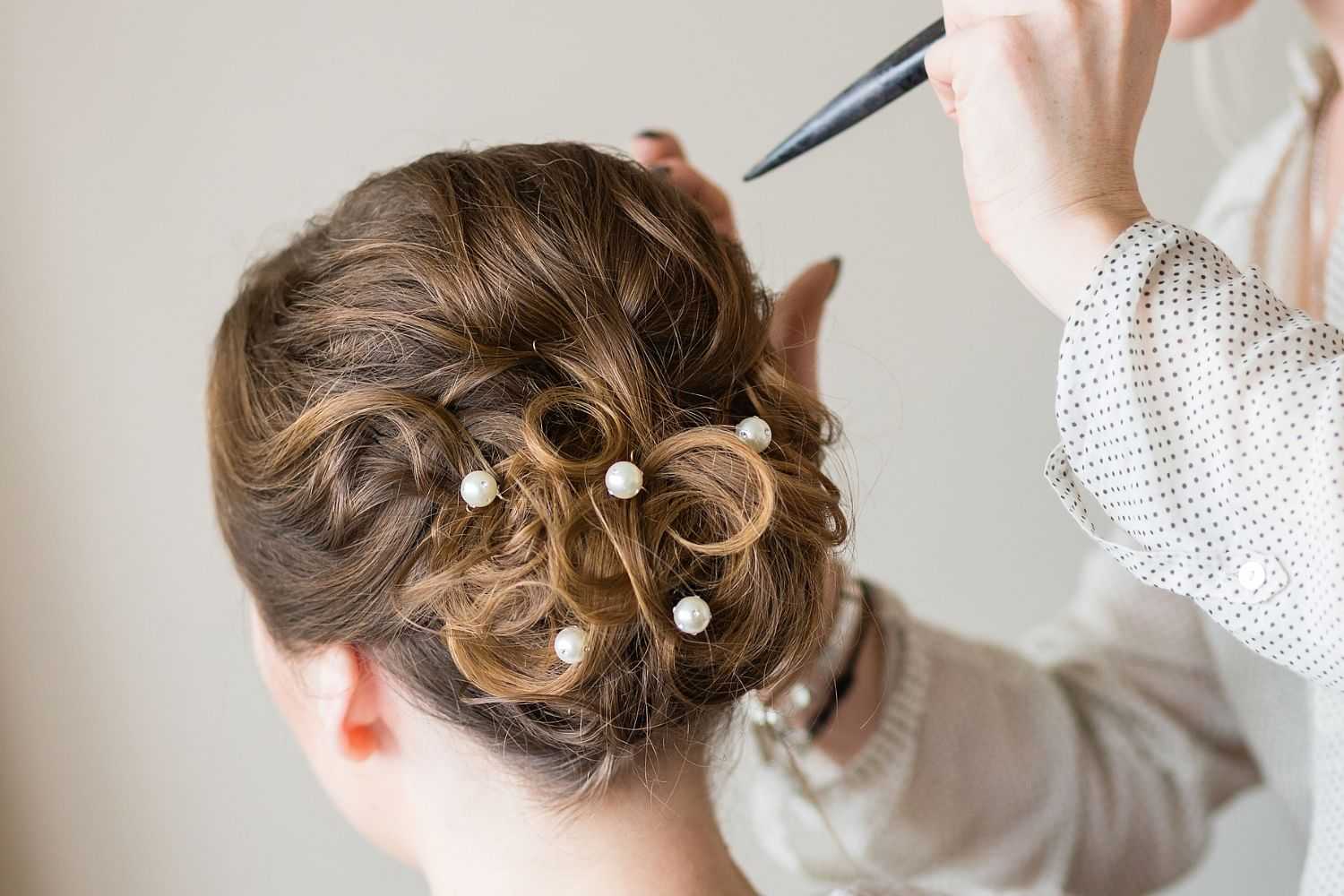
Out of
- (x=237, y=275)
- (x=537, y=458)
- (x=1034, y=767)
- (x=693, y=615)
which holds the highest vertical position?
(x=237, y=275)

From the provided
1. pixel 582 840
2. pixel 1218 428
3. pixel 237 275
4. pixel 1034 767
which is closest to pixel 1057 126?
pixel 1218 428

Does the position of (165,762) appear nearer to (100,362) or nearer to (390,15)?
(100,362)

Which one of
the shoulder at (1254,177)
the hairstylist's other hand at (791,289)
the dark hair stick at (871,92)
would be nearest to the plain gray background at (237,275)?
the shoulder at (1254,177)

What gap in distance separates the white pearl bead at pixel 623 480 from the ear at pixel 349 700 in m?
0.21

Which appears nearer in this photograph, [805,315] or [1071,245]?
[1071,245]

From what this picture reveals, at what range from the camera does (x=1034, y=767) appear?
3.50 ft

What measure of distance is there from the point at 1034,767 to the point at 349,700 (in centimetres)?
66

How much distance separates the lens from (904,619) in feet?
3.37

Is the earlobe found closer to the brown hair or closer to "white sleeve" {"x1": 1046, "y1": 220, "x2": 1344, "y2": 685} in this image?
the brown hair

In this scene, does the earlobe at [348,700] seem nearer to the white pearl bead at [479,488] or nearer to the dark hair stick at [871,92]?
the white pearl bead at [479,488]

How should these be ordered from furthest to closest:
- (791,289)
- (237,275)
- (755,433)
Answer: (237,275) → (791,289) → (755,433)

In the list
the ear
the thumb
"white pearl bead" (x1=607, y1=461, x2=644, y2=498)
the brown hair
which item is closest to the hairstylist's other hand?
the thumb

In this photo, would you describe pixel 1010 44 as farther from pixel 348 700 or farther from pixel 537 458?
pixel 348 700

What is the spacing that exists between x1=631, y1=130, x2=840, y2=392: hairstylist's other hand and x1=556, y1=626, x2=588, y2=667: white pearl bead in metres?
0.31
